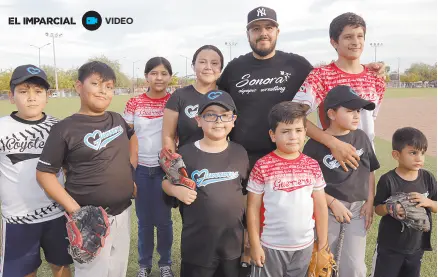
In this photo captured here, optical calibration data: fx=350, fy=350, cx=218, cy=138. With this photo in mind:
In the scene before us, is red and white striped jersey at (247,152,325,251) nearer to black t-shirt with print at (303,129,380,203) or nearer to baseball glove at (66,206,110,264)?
black t-shirt with print at (303,129,380,203)

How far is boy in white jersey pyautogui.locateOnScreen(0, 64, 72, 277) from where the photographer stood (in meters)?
3.04

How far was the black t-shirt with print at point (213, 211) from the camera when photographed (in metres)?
2.86

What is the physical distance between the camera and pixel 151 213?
4.27 metres

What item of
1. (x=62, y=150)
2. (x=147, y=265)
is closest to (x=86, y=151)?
(x=62, y=150)

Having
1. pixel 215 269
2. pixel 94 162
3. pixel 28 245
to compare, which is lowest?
pixel 215 269

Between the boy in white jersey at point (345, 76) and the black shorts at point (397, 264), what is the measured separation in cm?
115

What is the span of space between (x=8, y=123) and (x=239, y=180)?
2087mm

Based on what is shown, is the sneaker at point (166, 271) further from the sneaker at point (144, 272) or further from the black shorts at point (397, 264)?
the black shorts at point (397, 264)

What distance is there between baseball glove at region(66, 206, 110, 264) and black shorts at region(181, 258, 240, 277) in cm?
74

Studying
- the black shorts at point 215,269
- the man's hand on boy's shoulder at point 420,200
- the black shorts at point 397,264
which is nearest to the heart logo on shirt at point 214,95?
the black shorts at point 215,269

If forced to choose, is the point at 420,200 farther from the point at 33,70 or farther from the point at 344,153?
the point at 33,70

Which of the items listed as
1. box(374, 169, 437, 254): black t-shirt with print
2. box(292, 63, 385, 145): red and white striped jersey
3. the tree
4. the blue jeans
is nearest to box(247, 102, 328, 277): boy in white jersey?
box(292, 63, 385, 145): red and white striped jersey

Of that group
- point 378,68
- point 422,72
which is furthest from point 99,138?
point 422,72

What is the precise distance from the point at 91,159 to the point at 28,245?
99cm
